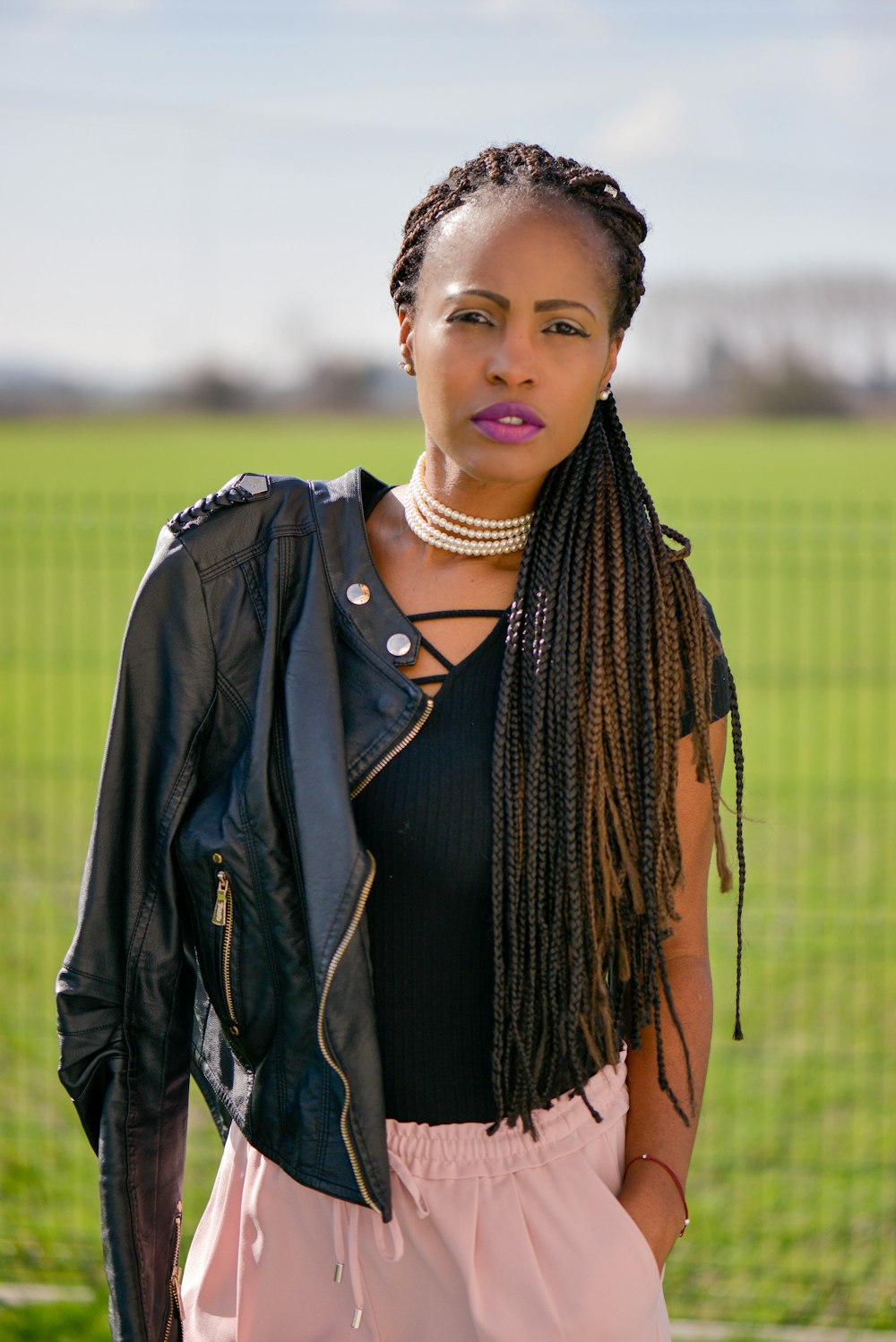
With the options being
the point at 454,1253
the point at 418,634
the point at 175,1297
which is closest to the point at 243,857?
the point at 418,634

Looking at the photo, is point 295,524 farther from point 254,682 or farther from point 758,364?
point 758,364

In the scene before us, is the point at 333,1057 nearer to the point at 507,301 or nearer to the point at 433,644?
the point at 433,644

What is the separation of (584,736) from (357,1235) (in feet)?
2.58

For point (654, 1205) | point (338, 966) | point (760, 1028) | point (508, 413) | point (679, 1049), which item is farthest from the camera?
point (760, 1028)

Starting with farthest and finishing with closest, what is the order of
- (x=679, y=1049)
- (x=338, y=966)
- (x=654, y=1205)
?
(x=679, y=1049) < (x=654, y=1205) < (x=338, y=966)

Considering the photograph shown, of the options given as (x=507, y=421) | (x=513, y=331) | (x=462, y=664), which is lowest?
(x=462, y=664)

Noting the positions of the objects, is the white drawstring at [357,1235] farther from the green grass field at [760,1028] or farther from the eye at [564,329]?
the green grass field at [760,1028]

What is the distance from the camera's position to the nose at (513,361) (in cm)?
197

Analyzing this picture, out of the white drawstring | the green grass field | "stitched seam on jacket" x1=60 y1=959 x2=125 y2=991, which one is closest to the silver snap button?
"stitched seam on jacket" x1=60 y1=959 x2=125 y2=991

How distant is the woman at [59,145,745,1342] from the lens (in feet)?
6.48

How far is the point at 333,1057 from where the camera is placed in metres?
1.92

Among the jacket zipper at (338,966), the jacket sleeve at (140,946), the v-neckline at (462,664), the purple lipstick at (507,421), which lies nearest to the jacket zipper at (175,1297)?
the jacket sleeve at (140,946)

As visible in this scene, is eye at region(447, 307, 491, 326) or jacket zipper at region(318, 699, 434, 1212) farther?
eye at region(447, 307, 491, 326)

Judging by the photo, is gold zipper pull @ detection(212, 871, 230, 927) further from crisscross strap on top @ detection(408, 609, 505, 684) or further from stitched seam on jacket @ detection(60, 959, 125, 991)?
crisscross strap on top @ detection(408, 609, 505, 684)
